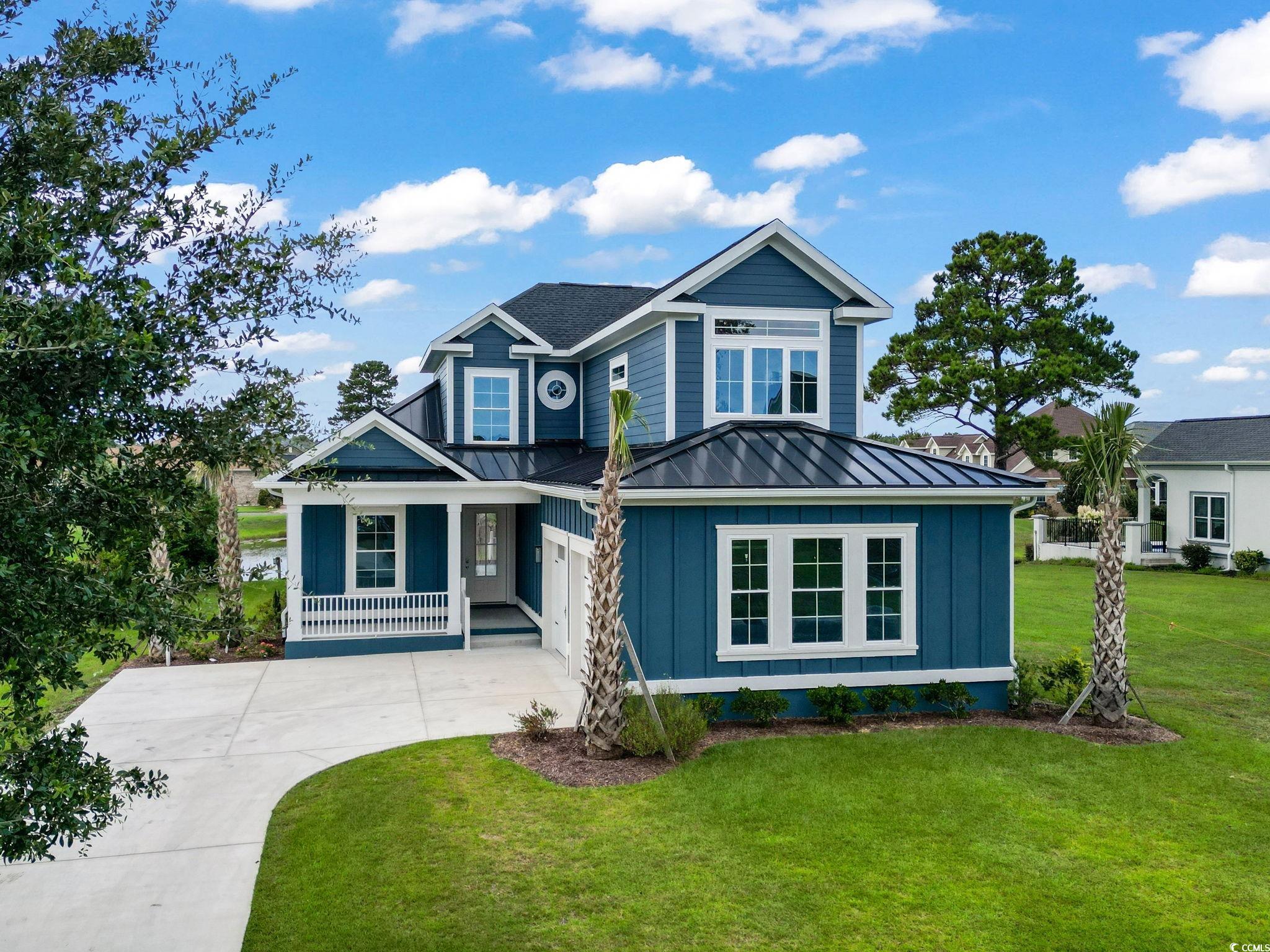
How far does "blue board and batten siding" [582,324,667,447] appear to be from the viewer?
14812mm

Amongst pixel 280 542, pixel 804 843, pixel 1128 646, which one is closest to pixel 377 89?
pixel 804 843

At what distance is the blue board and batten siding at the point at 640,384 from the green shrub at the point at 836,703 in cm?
442

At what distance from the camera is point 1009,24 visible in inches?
659

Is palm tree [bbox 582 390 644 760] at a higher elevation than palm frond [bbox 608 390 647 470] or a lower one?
lower

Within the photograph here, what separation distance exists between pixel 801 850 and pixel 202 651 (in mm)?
11801

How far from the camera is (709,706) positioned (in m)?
11.2

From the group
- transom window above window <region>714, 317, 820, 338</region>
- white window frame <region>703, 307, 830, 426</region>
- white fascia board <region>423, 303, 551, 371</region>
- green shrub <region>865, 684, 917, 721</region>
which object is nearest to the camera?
green shrub <region>865, 684, 917, 721</region>

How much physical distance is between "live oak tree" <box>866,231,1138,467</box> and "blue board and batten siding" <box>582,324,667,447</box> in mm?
18577

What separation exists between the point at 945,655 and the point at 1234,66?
16.3m

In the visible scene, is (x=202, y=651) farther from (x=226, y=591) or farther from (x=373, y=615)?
(x=226, y=591)

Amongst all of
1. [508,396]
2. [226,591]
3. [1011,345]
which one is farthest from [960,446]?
[226,591]

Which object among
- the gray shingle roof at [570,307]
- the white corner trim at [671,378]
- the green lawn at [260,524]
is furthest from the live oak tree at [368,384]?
the white corner trim at [671,378]

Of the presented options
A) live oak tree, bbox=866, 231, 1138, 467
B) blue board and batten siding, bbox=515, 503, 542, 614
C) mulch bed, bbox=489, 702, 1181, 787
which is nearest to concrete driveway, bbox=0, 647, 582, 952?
mulch bed, bbox=489, 702, 1181, 787

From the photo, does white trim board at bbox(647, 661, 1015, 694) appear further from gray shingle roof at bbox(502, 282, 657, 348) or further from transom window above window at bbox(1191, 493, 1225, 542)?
transom window above window at bbox(1191, 493, 1225, 542)
